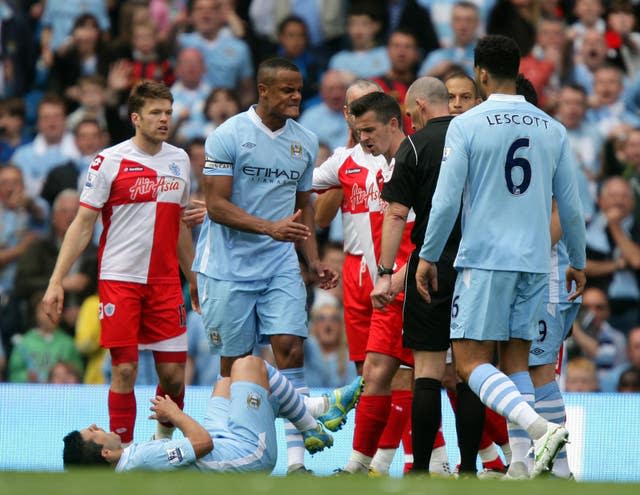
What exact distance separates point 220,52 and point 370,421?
7.52 metres

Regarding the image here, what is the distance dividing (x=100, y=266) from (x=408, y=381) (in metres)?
2.21

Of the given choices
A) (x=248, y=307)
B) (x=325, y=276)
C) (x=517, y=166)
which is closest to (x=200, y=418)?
(x=248, y=307)

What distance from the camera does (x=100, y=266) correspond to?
9.91m

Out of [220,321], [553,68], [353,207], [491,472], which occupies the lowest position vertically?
[491,472]

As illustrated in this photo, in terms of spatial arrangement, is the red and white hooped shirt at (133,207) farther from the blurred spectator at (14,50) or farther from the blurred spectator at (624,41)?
the blurred spectator at (14,50)

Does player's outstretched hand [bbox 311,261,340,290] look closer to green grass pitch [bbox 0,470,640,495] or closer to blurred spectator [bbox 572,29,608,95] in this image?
green grass pitch [bbox 0,470,640,495]

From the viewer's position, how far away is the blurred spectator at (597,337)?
539 inches

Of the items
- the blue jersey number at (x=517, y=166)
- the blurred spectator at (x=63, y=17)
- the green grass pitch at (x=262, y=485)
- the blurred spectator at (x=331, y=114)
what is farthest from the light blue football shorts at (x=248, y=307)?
the blurred spectator at (x=63, y=17)

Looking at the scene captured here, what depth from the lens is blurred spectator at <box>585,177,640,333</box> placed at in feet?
45.9

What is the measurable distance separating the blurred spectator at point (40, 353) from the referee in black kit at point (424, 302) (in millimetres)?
6089

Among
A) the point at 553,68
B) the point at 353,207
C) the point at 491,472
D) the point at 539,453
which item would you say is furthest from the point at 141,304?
the point at 553,68

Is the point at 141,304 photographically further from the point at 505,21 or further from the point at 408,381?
the point at 505,21

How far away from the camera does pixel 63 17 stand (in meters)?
16.9

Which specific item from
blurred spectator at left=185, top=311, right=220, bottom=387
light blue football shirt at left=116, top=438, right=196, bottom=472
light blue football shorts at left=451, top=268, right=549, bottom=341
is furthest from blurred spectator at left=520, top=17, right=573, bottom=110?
light blue football shirt at left=116, top=438, right=196, bottom=472
